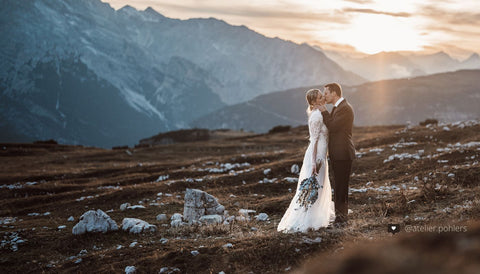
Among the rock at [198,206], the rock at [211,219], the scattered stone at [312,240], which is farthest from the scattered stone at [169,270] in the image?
the rock at [198,206]

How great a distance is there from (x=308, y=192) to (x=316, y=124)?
1.95 m

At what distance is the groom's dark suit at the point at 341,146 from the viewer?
1119cm

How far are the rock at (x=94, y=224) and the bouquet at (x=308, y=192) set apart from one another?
689 cm

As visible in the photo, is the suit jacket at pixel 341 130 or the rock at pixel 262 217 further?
the rock at pixel 262 217

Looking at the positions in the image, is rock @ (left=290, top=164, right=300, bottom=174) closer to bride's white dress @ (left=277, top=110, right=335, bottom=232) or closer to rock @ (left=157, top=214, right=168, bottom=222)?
rock @ (left=157, top=214, right=168, bottom=222)

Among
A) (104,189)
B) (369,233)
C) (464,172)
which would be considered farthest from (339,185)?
(104,189)

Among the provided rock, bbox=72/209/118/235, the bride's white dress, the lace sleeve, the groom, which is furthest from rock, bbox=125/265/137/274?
the lace sleeve

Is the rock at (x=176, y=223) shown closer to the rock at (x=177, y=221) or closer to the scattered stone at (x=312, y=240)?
the rock at (x=177, y=221)

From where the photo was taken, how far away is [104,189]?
26.5 metres

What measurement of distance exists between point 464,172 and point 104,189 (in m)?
20.7

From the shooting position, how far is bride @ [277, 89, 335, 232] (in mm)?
11258

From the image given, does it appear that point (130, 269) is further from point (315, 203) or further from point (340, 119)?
point (340, 119)

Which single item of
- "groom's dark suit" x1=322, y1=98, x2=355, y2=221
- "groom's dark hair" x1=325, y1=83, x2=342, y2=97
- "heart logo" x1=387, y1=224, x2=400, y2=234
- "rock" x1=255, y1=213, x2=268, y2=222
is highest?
"groom's dark hair" x1=325, y1=83, x2=342, y2=97

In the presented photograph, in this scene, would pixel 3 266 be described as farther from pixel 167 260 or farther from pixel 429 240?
pixel 429 240
